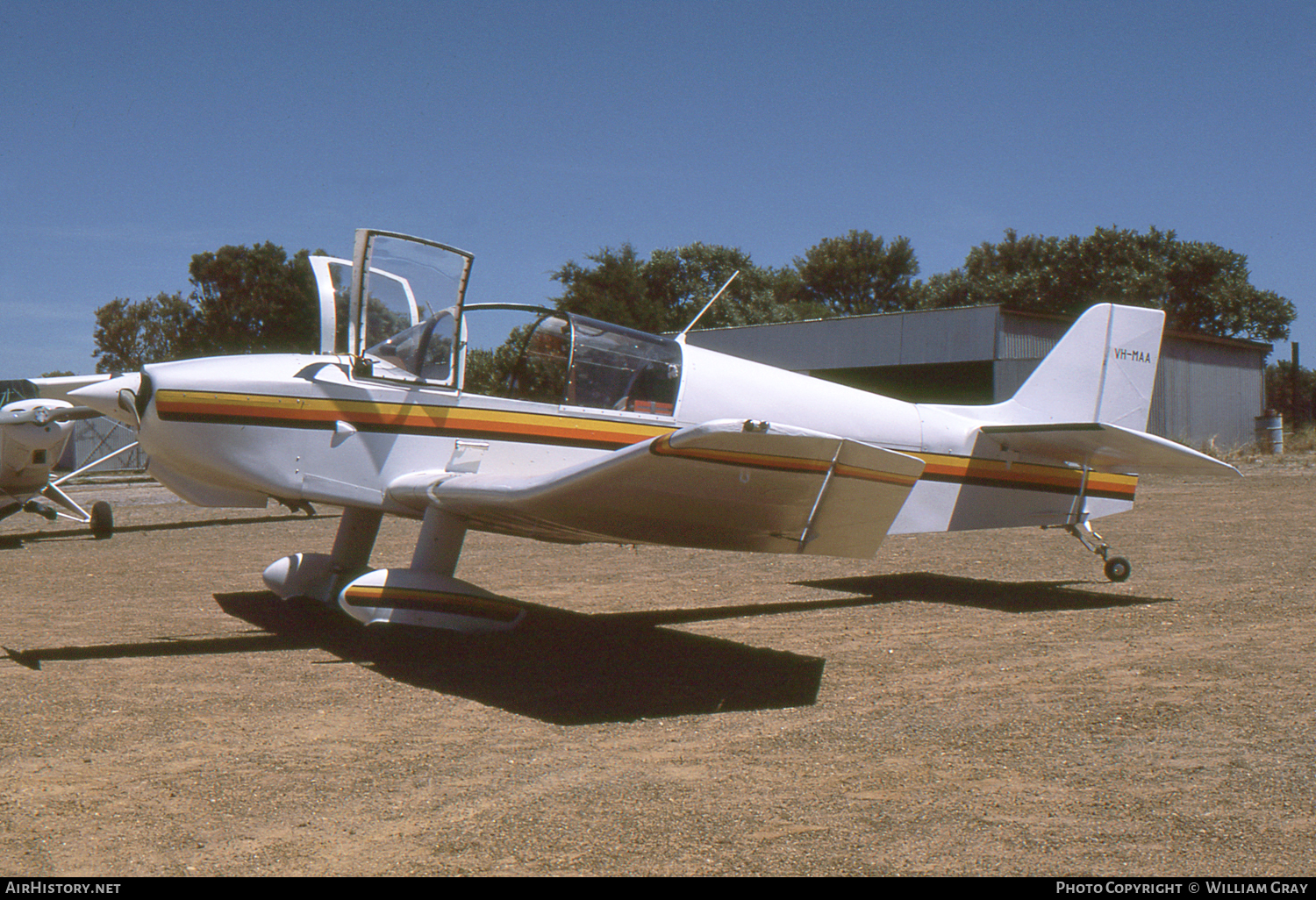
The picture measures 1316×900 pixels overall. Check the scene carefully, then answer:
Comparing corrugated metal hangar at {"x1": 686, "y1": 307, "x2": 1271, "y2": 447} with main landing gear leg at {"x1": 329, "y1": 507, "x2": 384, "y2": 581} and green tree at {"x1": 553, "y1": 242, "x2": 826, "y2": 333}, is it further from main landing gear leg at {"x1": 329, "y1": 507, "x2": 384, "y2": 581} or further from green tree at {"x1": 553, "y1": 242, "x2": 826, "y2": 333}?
main landing gear leg at {"x1": 329, "y1": 507, "x2": 384, "y2": 581}

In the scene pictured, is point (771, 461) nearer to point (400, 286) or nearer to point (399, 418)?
point (399, 418)

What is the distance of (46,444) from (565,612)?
27.9 ft

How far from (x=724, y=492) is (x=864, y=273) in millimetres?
57033

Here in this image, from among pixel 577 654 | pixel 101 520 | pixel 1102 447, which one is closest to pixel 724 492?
pixel 577 654

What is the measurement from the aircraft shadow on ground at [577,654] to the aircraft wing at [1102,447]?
3.55ft

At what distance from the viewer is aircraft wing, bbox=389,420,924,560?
4.09 metres

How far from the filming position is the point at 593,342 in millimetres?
6242

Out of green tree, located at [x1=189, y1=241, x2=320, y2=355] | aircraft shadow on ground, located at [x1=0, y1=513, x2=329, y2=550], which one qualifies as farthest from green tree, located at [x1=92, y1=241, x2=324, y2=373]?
aircraft shadow on ground, located at [x1=0, y1=513, x2=329, y2=550]

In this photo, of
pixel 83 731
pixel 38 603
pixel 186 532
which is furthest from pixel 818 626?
pixel 186 532

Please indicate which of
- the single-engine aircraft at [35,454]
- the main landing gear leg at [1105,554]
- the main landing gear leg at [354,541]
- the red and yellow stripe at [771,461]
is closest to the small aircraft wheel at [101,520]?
the single-engine aircraft at [35,454]

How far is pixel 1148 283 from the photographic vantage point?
148 ft

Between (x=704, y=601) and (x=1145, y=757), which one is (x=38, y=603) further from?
(x=1145, y=757)

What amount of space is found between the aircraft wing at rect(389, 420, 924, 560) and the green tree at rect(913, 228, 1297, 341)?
4409cm

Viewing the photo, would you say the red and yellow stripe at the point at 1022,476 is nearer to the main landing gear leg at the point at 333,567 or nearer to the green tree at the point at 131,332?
the main landing gear leg at the point at 333,567
